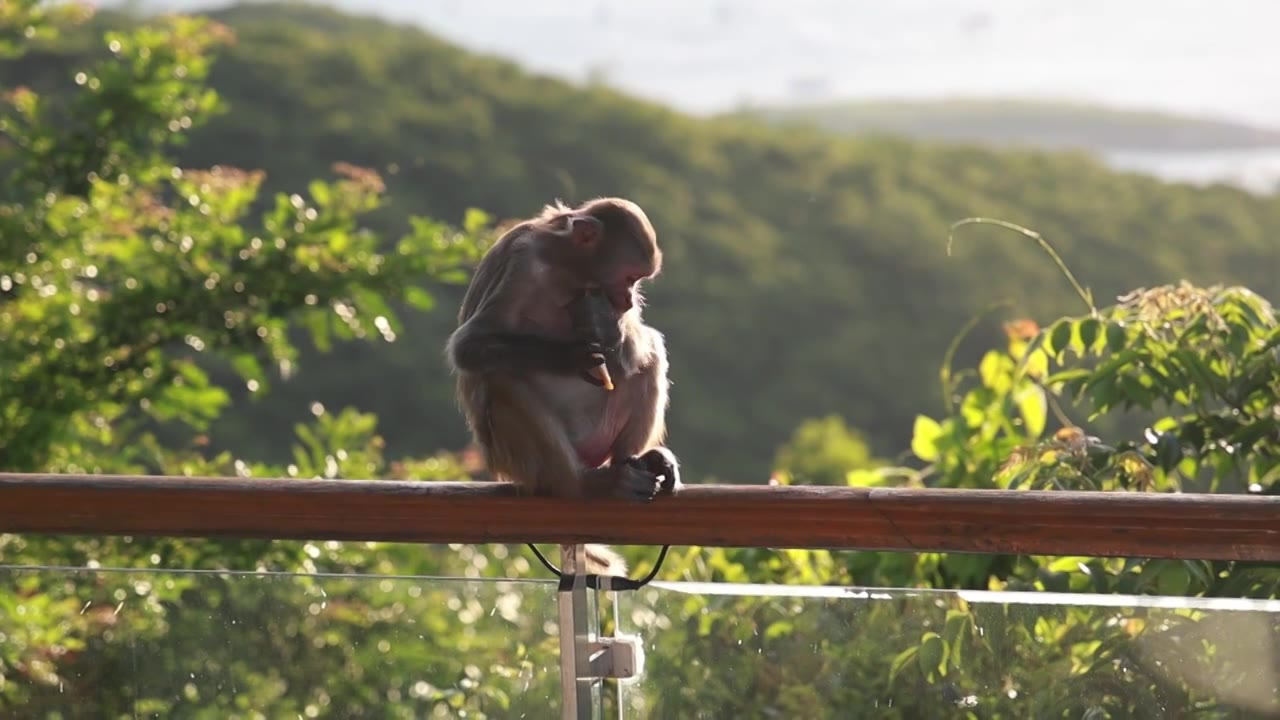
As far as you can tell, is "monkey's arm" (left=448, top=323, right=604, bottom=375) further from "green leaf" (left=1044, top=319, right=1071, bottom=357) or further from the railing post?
"green leaf" (left=1044, top=319, right=1071, bottom=357)

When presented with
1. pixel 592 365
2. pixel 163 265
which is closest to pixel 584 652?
pixel 592 365

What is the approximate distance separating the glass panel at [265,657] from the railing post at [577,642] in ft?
0.12

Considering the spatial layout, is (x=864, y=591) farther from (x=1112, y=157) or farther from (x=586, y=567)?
(x=1112, y=157)

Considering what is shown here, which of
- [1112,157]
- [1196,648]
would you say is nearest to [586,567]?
[1196,648]

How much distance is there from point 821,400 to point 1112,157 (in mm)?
7273

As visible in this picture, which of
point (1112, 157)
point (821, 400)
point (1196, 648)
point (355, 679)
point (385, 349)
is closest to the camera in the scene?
point (1196, 648)

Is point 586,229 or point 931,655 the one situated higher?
point 586,229

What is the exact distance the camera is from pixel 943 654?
1878mm

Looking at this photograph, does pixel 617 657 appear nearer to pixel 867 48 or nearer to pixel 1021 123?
pixel 867 48

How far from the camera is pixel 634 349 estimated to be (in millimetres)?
2504

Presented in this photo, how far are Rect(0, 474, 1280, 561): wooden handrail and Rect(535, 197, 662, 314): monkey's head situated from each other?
49 cm

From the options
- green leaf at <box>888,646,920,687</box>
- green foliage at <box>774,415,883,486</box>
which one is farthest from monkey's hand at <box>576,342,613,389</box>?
green foliage at <box>774,415,883,486</box>

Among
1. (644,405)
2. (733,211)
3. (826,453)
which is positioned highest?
(644,405)

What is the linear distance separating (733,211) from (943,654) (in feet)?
61.3
